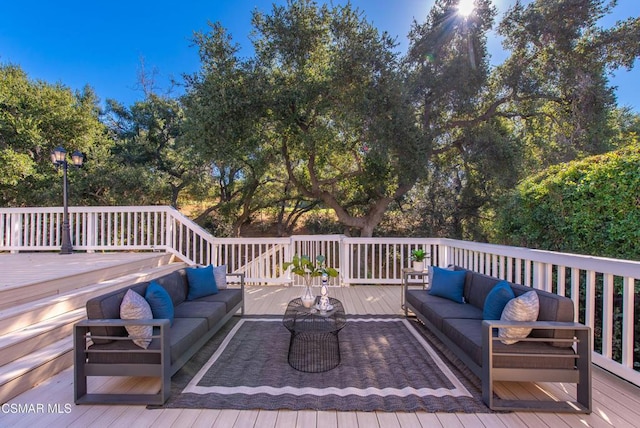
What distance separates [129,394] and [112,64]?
12.4m

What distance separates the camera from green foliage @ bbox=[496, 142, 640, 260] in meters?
3.32

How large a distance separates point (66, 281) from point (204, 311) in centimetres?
199

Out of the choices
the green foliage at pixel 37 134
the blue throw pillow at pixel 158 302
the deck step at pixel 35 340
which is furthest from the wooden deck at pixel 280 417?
the green foliage at pixel 37 134

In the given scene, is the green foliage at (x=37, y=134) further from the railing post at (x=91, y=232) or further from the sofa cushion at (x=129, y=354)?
the sofa cushion at (x=129, y=354)

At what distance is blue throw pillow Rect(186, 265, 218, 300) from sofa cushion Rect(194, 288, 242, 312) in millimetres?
65

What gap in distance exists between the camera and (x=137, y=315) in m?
2.12

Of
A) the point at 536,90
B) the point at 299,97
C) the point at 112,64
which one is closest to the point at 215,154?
the point at 299,97

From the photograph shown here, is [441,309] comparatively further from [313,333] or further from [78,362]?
[78,362]

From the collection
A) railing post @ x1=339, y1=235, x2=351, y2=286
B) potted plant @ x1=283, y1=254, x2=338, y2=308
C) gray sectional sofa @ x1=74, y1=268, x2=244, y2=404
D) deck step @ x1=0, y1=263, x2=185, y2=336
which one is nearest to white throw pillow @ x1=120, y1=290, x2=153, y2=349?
gray sectional sofa @ x1=74, y1=268, x2=244, y2=404

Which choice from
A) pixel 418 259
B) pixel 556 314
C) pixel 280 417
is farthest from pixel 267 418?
pixel 418 259

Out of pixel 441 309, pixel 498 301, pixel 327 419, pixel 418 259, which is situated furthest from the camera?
pixel 418 259

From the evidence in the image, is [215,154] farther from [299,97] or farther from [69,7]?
[69,7]

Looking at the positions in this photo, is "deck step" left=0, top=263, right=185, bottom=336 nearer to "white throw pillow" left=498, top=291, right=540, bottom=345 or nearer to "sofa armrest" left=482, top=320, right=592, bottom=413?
"sofa armrest" left=482, top=320, right=592, bottom=413

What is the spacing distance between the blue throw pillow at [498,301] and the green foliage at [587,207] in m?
2.16
